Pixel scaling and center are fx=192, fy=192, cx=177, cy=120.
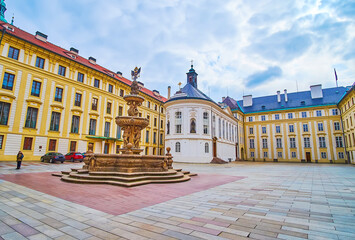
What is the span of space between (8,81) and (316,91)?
188 feet

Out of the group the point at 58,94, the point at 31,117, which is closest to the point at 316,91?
the point at 58,94

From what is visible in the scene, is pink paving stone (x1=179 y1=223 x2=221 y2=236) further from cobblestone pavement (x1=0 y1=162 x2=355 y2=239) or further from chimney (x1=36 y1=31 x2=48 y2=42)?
chimney (x1=36 y1=31 x2=48 y2=42)

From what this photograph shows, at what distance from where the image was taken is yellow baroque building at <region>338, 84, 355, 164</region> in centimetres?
3177

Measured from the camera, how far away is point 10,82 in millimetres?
21531

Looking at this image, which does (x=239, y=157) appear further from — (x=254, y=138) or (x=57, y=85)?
(x=57, y=85)

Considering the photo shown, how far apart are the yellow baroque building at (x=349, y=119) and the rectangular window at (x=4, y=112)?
151 feet

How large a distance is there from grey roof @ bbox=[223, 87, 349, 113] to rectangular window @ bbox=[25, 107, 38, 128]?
4222 cm

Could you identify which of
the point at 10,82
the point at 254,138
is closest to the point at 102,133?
the point at 10,82

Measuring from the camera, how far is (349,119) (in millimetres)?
34438

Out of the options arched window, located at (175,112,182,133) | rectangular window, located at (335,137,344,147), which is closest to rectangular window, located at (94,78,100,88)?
arched window, located at (175,112,182,133)

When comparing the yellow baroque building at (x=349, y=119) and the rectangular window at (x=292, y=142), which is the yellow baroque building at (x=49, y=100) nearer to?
the rectangular window at (x=292, y=142)

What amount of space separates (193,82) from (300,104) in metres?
27.0

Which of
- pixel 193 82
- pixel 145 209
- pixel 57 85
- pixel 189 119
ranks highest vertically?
pixel 193 82

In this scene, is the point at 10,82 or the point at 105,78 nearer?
the point at 10,82
